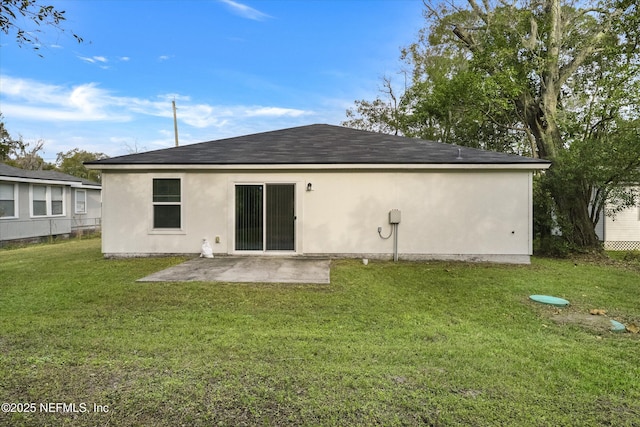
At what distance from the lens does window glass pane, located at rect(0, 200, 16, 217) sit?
13812 mm

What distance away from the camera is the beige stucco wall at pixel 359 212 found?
8898mm

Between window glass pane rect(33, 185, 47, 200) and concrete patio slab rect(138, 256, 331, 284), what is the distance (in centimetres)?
1203

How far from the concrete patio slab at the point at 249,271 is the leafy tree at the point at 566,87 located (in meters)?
7.58

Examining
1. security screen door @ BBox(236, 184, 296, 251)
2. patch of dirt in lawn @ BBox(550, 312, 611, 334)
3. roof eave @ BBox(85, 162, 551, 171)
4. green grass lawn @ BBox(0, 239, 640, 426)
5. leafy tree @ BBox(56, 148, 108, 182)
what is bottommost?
patch of dirt in lawn @ BBox(550, 312, 611, 334)

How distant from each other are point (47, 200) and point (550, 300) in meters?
19.8

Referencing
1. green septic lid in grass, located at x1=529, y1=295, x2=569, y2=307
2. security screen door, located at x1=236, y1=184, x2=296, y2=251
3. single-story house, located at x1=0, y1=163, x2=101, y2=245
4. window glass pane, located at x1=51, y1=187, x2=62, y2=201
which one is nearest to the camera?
green septic lid in grass, located at x1=529, y1=295, x2=569, y2=307

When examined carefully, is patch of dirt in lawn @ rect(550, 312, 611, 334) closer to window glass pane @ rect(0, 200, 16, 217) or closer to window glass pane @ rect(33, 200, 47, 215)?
window glass pane @ rect(0, 200, 16, 217)

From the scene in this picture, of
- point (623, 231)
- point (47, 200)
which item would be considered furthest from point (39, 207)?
point (623, 231)

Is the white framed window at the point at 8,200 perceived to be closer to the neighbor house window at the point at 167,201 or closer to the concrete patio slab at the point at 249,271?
the neighbor house window at the point at 167,201

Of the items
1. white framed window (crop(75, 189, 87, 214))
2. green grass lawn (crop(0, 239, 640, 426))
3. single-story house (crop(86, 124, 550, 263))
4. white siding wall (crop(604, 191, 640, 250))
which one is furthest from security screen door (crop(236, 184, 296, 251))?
white framed window (crop(75, 189, 87, 214))

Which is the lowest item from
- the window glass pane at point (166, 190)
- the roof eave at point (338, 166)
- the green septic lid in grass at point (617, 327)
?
the green septic lid in grass at point (617, 327)

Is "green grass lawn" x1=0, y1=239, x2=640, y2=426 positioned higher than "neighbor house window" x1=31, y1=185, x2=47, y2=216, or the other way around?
"neighbor house window" x1=31, y1=185, x2=47, y2=216

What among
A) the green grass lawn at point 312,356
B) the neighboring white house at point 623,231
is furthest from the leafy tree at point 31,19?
the neighboring white house at point 623,231

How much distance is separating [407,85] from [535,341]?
76.8 ft
